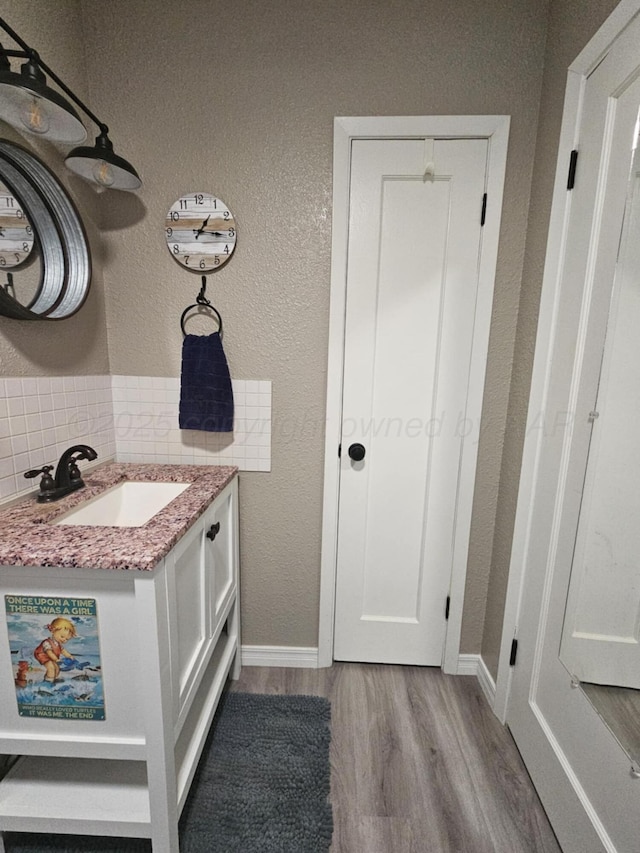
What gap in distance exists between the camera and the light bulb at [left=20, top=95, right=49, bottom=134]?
0.92 metres

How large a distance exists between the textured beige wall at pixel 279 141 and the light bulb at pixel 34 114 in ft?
1.56

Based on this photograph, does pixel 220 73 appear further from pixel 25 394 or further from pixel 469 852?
pixel 469 852

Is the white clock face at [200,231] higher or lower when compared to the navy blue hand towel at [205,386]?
higher

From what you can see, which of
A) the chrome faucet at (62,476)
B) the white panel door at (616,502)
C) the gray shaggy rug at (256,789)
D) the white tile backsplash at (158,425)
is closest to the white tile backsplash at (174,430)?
the white tile backsplash at (158,425)

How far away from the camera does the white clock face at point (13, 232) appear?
1.05 meters

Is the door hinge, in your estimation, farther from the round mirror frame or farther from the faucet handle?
the faucet handle

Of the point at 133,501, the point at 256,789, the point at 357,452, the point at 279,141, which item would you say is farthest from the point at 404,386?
the point at 256,789

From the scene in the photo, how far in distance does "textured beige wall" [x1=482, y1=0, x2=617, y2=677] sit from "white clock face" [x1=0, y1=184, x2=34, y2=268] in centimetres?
168

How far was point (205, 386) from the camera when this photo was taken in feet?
4.67

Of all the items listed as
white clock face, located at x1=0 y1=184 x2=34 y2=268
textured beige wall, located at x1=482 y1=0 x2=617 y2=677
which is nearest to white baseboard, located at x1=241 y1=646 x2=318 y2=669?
textured beige wall, located at x1=482 y1=0 x2=617 y2=677

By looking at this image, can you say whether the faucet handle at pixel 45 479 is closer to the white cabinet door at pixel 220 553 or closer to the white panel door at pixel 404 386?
the white cabinet door at pixel 220 553

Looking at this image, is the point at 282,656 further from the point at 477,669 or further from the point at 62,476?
the point at 62,476

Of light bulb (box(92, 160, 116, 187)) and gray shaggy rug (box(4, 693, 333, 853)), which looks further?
light bulb (box(92, 160, 116, 187))

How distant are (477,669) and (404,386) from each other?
1.32 meters
